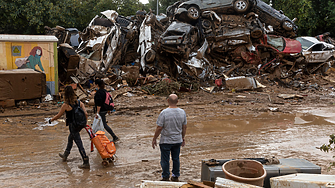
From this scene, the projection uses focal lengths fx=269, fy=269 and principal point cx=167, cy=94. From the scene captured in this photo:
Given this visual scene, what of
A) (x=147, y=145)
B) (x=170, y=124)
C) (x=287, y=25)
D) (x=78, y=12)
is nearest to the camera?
(x=170, y=124)

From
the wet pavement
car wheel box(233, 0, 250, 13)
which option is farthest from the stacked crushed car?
the wet pavement

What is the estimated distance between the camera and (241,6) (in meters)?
16.0

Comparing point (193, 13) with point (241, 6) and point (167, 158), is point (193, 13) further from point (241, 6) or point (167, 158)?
point (167, 158)

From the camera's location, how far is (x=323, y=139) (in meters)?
6.99

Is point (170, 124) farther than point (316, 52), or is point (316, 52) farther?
point (316, 52)

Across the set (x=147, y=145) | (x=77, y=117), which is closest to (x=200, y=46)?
(x=147, y=145)

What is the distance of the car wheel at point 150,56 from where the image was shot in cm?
1391

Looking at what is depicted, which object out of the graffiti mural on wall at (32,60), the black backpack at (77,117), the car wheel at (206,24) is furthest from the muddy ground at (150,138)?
the car wheel at (206,24)

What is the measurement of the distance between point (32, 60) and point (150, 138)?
21.6ft

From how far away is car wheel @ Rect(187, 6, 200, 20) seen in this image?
1580 centimetres

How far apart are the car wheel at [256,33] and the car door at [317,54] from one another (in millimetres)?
3642

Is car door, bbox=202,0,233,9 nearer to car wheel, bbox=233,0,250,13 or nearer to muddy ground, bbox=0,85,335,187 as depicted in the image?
car wheel, bbox=233,0,250,13

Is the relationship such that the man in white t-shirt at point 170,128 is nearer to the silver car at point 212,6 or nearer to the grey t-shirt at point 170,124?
the grey t-shirt at point 170,124

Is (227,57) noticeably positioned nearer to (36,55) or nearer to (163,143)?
(36,55)
